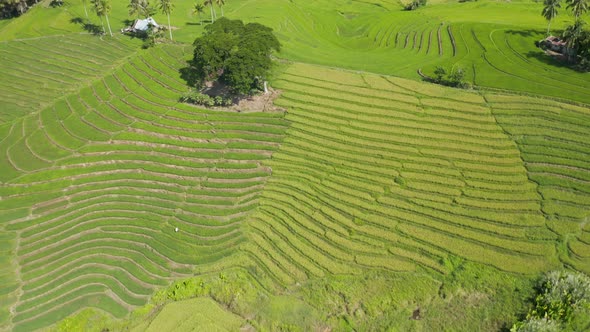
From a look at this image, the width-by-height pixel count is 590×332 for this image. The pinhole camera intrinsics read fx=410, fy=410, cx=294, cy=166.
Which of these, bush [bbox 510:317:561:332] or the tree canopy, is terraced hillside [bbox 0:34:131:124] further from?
bush [bbox 510:317:561:332]

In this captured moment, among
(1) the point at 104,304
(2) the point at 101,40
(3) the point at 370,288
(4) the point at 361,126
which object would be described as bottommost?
(1) the point at 104,304

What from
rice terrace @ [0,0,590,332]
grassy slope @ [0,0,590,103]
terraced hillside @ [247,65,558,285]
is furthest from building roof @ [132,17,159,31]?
terraced hillside @ [247,65,558,285]

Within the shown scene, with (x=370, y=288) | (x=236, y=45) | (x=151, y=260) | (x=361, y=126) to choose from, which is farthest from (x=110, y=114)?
(x=370, y=288)

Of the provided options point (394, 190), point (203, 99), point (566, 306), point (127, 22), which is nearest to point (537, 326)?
point (566, 306)

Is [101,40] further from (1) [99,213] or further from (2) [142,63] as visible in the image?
(1) [99,213]

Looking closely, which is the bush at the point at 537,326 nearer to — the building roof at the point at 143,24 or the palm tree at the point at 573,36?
the palm tree at the point at 573,36

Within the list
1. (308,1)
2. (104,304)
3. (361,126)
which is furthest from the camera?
(308,1)

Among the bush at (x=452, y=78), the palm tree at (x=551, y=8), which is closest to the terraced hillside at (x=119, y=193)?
the bush at (x=452, y=78)
